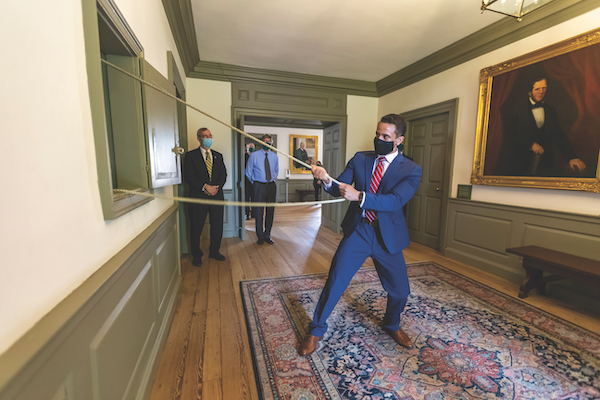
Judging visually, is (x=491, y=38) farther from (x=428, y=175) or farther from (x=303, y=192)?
(x=303, y=192)

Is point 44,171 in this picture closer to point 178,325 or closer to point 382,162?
point 382,162

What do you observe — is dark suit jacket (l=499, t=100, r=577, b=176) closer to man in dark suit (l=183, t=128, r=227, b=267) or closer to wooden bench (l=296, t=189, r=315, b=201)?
man in dark suit (l=183, t=128, r=227, b=267)

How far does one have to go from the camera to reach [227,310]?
221cm

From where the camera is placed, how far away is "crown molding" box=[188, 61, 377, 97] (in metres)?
4.07

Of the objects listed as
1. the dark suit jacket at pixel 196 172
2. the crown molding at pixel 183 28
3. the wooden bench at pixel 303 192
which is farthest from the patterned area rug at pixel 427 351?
the wooden bench at pixel 303 192

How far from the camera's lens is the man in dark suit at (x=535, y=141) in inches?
97.1

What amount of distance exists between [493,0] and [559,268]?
6.89 ft

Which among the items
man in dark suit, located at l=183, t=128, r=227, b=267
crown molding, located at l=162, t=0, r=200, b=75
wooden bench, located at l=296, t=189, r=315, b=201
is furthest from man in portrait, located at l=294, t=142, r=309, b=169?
man in dark suit, located at l=183, t=128, r=227, b=267

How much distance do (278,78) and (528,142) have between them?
347 cm

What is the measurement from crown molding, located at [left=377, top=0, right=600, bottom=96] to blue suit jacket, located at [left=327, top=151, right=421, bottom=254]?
237cm

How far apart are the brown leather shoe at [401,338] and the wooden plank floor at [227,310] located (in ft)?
3.19

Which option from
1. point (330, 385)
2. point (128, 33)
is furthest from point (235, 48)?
point (330, 385)

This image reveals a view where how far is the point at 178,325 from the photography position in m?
1.98

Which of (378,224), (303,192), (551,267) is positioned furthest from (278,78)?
(303,192)
